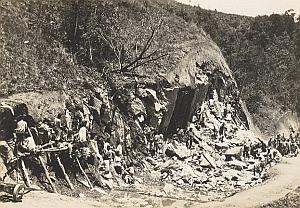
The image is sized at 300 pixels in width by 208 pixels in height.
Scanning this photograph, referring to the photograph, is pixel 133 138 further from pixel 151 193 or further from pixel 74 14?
pixel 74 14

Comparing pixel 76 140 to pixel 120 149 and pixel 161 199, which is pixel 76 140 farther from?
pixel 161 199

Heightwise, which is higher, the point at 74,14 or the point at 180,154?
the point at 74,14

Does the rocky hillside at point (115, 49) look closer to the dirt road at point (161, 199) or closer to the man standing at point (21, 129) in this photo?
the man standing at point (21, 129)

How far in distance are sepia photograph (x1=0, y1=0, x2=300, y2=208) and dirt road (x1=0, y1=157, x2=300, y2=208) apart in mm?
29

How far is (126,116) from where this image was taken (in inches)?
642

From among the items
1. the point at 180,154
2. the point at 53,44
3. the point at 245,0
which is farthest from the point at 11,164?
the point at 245,0

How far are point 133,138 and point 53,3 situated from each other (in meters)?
4.75

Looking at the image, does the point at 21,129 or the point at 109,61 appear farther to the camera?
the point at 109,61

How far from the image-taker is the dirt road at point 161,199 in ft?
35.1

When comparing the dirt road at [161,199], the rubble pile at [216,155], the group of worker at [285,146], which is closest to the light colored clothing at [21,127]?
the dirt road at [161,199]

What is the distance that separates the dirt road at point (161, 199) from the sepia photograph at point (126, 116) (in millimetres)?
29

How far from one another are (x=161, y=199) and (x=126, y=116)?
3.77 meters

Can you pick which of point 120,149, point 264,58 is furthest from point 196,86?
point 264,58

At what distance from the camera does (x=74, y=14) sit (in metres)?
16.9
